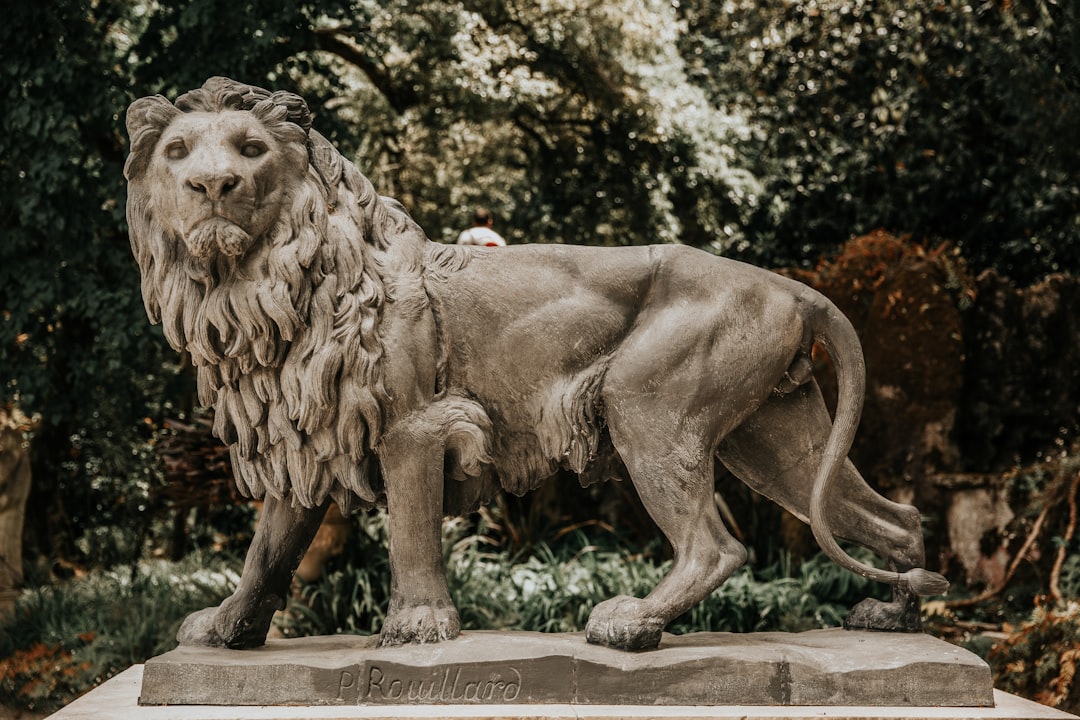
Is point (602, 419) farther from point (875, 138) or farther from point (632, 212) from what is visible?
point (875, 138)

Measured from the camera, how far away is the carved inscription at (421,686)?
3092 mm

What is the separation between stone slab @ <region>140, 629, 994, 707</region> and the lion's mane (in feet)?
1.64

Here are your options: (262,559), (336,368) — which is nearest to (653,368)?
(336,368)

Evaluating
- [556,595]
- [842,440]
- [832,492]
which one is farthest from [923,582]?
[556,595]

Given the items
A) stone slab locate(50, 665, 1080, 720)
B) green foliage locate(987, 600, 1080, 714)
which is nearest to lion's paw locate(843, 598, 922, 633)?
stone slab locate(50, 665, 1080, 720)

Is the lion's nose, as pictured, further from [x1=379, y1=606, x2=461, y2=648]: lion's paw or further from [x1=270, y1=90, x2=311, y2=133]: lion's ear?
[x1=379, y1=606, x2=461, y2=648]: lion's paw

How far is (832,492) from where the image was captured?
3.57m

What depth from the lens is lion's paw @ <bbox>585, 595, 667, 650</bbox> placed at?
324 cm

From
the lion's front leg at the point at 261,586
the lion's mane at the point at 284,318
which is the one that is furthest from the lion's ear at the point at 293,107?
the lion's front leg at the point at 261,586

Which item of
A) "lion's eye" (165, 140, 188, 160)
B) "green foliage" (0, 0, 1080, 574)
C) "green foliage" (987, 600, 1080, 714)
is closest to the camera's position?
"lion's eye" (165, 140, 188, 160)

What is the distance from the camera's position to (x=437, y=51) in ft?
27.6

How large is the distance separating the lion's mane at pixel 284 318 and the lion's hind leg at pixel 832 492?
1.24 meters

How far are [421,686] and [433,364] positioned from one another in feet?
2.97

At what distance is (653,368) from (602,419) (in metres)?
0.23
